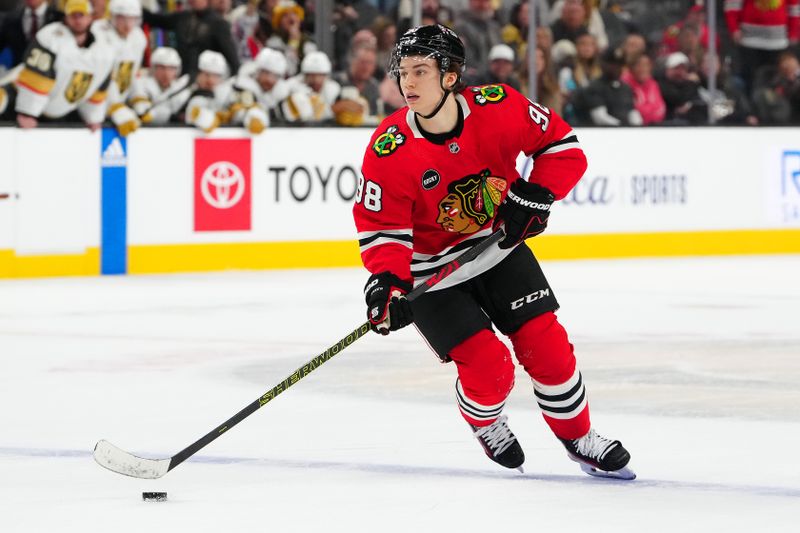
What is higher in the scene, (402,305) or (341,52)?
(402,305)

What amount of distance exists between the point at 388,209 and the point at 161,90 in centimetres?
589

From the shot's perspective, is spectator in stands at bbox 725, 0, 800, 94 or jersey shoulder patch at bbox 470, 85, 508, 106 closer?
jersey shoulder patch at bbox 470, 85, 508, 106

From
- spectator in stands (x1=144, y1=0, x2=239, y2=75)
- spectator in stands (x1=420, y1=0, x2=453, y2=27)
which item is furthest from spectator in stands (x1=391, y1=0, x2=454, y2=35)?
spectator in stands (x1=144, y1=0, x2=239, y2=75)

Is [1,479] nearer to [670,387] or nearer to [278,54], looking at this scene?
[670,387]

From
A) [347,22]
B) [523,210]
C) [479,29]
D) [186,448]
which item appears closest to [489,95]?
[523,210]

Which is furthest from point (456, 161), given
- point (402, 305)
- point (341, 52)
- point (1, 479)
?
point (341, 52)

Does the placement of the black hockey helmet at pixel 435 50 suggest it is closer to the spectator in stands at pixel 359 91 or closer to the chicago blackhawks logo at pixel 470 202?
the chicago blackhawks logo at pixel 470 202

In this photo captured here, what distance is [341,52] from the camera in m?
10.1

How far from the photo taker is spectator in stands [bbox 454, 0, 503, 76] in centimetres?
1036

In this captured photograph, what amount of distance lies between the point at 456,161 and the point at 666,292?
4715 millimetres

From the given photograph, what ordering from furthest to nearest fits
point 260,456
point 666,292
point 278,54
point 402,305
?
point 278,54, point 666,292, point 260,456, point 402,305

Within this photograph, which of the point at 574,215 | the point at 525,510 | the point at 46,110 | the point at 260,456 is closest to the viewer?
the point at 525,510

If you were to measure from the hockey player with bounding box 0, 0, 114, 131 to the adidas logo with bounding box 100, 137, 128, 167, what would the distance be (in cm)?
14

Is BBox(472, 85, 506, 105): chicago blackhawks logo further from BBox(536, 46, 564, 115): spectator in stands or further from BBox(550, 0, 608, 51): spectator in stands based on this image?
BBox(550, 0, 608, 51): spectator in stands
